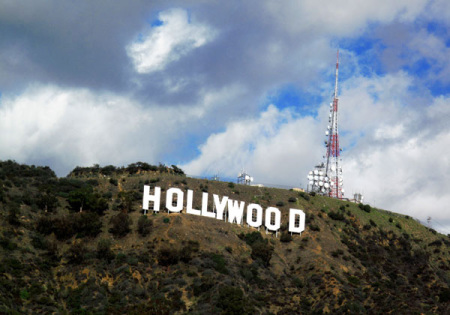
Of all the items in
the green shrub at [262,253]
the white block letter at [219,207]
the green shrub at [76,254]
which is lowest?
Answer: the green shrub at [76,254]

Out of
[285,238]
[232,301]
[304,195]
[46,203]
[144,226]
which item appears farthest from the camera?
[304,195]

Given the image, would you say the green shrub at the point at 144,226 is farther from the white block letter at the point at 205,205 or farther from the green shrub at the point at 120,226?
the white block letter at the point at 205,205

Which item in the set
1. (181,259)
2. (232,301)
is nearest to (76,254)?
→ (181,259)

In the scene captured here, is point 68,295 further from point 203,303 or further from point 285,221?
point 285,221

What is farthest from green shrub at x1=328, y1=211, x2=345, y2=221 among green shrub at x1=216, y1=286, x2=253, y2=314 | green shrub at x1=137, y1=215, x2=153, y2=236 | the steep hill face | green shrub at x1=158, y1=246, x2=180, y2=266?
green shrub at x1=216, y1=286, x2=253, y2=314

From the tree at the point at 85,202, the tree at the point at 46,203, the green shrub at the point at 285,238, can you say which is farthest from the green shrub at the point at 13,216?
the green shrub at the point at 285,238

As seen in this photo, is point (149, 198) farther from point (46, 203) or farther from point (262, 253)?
point (262, 253)
